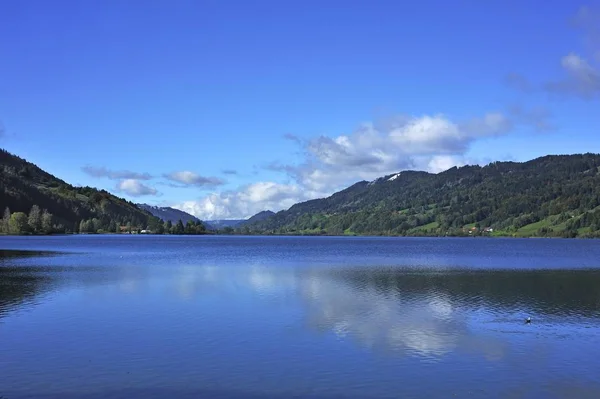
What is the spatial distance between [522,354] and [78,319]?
94.8ft

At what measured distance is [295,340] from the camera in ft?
111

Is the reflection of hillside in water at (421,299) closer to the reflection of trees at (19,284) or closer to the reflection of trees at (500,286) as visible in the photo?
the reflection of trees at (500,286)

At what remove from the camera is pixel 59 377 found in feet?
83.4

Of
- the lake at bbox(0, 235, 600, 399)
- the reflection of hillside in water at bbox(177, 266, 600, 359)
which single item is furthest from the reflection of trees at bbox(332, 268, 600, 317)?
the lake at bbox(0, 235, 600, 399)

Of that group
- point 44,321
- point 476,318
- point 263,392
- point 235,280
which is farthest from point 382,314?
point 235,280

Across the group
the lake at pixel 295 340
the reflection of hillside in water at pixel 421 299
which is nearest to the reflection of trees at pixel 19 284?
the lake at pixel 295 340

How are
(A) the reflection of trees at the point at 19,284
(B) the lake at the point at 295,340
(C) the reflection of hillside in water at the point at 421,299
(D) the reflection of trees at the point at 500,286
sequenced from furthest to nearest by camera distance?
1. (D) the reflection of trees at the point at 500,286
2. (A) the reflection of trees at the point at 19,284
3. (C) the reflection of hillside in water at the point at 421,299
4. (B) the lake at the point at 295,340

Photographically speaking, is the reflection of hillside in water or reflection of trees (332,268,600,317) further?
reflection of trees (332,268,600,317)

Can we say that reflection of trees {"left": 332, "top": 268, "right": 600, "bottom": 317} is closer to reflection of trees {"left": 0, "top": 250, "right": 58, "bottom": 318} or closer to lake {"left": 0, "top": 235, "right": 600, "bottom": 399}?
lake {"left": 0, "top": 235, "right": 600, "bottom": 399}

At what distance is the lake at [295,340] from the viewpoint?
24.6 m

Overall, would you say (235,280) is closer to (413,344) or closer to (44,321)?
(44,321)

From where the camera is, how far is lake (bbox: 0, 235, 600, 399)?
24.6 m

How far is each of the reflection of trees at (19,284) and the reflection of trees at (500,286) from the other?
32217mm

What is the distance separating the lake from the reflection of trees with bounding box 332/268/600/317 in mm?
318
